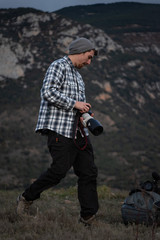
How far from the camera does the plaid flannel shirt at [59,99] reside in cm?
341

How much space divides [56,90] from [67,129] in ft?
1.31

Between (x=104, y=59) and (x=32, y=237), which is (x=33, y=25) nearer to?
(x=104, y=59)

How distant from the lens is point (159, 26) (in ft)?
272

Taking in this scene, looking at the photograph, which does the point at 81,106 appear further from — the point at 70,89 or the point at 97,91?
the point at 97,91

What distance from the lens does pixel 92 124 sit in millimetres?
3342

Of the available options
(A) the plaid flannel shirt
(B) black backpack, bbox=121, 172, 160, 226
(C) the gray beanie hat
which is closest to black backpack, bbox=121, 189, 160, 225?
(B) black backpack, bbox=121, 172, 160, 226

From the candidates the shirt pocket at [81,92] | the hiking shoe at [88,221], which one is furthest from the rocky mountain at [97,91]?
the shirt pocket at [81,92]

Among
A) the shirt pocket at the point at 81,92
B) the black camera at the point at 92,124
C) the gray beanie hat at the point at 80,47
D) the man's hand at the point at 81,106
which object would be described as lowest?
the black camera at the point at 92,124

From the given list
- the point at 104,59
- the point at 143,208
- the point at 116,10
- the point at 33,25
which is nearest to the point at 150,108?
the point at 104,59

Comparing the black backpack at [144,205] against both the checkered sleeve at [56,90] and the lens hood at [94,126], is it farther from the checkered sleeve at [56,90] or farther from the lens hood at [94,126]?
the checkered sleeve at [56,90]

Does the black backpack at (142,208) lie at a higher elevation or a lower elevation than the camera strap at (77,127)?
lower

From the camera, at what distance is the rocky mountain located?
1630 inches

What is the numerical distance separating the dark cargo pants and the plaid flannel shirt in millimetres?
109

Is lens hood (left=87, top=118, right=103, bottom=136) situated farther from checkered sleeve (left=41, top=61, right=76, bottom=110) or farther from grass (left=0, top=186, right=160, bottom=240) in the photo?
grass (left=0, top=186, right=160, bottom=240)
